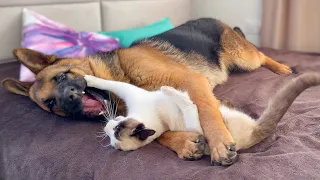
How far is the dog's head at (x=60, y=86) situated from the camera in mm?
1598

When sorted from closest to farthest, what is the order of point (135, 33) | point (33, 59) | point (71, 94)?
1. point (71, 94)
2. point (33, 59)
3. point (135, 33)

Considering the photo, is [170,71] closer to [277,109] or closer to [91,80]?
[91,80]

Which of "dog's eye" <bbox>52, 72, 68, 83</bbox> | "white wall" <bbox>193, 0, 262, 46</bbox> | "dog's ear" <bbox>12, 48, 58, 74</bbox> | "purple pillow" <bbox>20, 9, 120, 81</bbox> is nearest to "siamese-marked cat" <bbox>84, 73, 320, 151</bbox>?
"dog's eye" <bbox>52, 72, 68, 83</bbox>

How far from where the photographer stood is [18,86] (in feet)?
6.03

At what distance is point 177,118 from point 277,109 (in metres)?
0.39

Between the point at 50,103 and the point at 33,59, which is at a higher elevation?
the point at 33,59

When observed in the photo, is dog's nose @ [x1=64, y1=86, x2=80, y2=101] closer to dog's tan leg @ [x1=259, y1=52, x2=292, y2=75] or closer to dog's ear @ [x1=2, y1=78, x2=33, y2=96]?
dog's ear @ [x1=2, y1=78, x2=33, y2=96]

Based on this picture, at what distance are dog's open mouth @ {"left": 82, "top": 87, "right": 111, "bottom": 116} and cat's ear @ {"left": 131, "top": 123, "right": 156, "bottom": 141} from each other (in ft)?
1.08

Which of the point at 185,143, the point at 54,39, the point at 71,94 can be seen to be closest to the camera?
the point at 185,143

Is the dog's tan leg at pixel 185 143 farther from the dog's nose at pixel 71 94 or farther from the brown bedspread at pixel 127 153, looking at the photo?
the dog's nose at pixel 71 94

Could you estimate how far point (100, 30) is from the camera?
8.84 feet

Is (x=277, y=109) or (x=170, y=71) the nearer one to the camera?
(x=277, y=109)

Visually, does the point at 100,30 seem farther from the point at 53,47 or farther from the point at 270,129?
the point at 270,129

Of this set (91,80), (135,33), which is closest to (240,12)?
(135,33)
